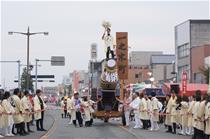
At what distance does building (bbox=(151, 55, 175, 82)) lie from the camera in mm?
92750

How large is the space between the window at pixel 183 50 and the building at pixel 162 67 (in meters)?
6.03

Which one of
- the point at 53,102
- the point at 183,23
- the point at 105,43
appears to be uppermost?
the point at 183,23

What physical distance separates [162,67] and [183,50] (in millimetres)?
21440

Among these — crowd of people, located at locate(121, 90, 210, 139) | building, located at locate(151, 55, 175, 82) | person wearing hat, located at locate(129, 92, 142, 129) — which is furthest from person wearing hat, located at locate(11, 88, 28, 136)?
building, located at locate(151, 55, 175, 82)

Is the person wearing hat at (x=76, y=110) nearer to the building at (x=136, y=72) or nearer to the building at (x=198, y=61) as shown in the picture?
the building at (x=198, y=61)

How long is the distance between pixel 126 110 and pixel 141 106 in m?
2.49

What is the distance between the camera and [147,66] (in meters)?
121

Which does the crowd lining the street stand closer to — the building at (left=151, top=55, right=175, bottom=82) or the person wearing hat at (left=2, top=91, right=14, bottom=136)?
the person wearing hat at (left=2, top=91, right=14, bottom=136)

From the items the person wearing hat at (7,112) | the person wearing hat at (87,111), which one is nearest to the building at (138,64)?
the person wearing hat at (87,111)

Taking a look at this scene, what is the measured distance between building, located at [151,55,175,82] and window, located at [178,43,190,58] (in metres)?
6.03

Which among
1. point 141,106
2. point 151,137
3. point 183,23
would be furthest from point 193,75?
point 151,137

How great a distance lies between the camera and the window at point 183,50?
75188 millimetres

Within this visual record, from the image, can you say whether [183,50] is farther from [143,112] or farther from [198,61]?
[143,112]

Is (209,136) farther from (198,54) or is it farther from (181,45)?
(181,45)
